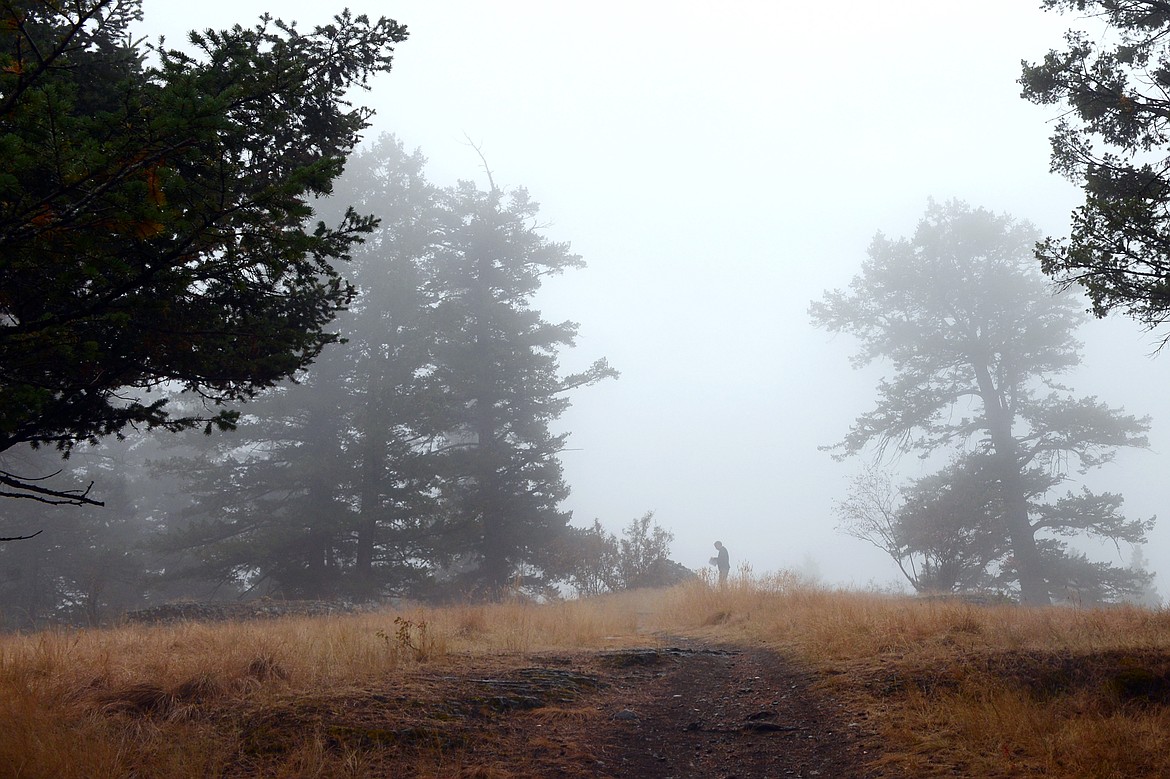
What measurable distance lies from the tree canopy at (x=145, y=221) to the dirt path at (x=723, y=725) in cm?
380

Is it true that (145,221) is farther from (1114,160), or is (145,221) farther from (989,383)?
(989,383)

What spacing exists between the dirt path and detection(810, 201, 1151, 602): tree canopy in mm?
18490

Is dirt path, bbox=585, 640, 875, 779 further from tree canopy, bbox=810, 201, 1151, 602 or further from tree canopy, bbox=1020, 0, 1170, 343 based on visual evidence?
tree canopy, bbox=810, 201, 1151, 602

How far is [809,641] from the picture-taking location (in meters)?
8.02

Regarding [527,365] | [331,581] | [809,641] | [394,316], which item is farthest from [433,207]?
[809,641]

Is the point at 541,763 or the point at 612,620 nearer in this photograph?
the point at 541,763

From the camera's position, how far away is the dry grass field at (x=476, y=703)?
374 centimetres

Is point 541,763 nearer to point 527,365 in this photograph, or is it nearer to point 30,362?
point 30,362

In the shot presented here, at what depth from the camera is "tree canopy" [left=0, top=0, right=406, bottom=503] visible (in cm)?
293

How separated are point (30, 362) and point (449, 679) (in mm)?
3981

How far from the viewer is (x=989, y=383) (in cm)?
2548

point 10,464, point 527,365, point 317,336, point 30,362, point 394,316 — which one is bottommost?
point 30,362

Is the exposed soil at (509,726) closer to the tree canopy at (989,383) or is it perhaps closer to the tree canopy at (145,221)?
the tree canopy at (145,221)

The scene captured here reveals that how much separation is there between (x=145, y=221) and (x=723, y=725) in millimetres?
5409
